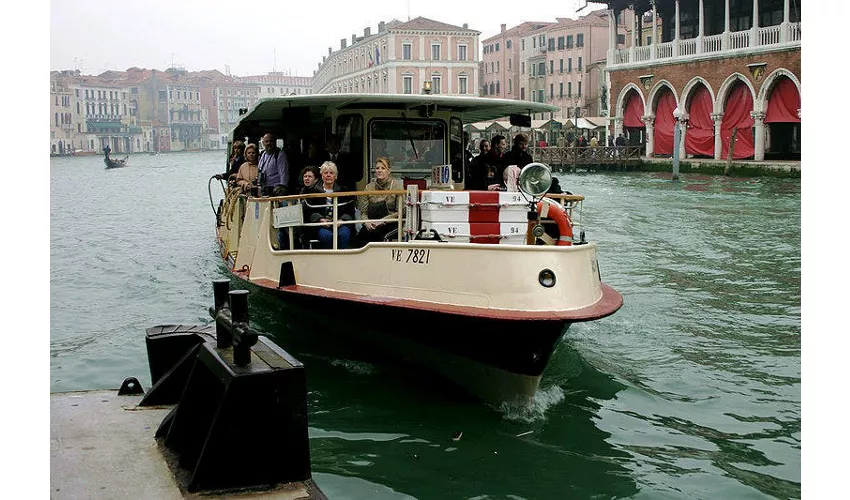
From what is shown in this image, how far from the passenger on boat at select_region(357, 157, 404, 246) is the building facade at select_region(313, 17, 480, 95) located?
7534cm

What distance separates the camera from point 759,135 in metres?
36.2

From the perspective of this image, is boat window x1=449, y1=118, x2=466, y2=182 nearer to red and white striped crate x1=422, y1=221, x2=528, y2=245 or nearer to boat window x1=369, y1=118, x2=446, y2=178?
boat window x1=369, y1=118, x2=446, y2=178

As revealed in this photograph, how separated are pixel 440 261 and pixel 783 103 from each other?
105ft

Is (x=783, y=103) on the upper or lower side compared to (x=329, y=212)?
upper

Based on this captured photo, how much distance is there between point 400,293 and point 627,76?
127ft

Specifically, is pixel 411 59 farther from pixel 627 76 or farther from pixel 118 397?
pixel 118 397

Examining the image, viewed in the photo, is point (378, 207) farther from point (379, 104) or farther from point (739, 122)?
point (739, 122)

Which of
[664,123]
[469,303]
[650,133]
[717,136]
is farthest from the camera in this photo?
[650,133]

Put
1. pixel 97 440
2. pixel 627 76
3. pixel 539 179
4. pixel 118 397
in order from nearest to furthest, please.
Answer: pixel 97 440
pixel 118 397
pixel 539 179
pixel 627 76

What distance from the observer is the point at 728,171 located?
116 ft

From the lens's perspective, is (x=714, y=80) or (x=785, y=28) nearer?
(x=785, y=28)

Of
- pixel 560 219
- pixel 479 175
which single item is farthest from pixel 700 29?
pixel 560 219

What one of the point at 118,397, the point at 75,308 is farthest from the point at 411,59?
the point at 118,397

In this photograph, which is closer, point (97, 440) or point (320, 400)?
point (97, 440)
